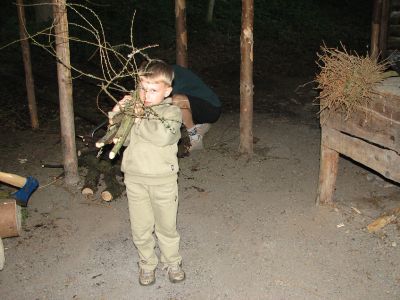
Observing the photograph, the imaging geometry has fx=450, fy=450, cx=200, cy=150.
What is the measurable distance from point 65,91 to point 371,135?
3.25 metres

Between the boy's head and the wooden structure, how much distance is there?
6.13 feet

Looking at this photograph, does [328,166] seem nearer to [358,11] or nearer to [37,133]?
[37,133]

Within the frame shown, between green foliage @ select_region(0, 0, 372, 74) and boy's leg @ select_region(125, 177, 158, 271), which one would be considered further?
green foliage @ select_region(0, 0, 372, 74)

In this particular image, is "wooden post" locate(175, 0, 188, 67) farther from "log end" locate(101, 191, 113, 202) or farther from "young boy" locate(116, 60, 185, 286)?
"young boy" locate(116, 60, 185, 286)

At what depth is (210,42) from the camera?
13875mm

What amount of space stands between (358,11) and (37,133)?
17.2 meters

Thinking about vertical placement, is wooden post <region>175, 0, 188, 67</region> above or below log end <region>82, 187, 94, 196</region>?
above

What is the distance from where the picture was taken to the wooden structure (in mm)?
3771

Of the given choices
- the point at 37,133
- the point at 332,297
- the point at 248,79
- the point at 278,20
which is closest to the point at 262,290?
the point at 332,297

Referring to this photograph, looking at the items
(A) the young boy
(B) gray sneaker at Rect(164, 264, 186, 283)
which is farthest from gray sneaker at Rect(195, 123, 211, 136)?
(A) the young boy

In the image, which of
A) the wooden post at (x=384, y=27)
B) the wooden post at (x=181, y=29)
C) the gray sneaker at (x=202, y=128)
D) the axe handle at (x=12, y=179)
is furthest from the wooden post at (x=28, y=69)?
the wooden post at (x=384, y=27)

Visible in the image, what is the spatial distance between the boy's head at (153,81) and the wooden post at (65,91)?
5.33 feet

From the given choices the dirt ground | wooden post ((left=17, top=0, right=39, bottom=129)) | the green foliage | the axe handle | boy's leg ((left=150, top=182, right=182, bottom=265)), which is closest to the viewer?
boy's leg ((left=150, top=182, right=182, bottom=265))

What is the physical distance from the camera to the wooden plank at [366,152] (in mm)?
3885
